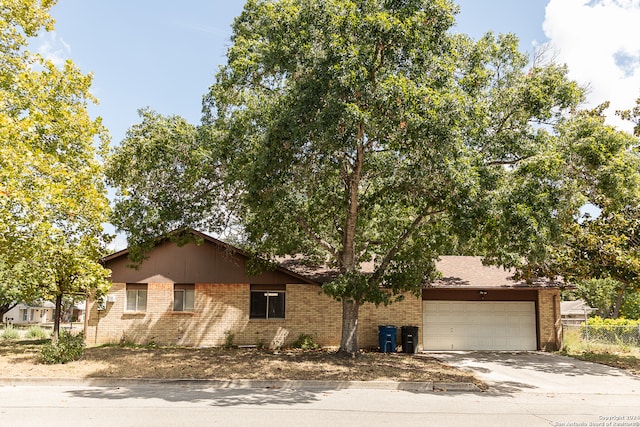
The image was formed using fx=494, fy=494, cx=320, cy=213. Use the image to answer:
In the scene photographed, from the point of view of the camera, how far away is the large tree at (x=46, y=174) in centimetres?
1239

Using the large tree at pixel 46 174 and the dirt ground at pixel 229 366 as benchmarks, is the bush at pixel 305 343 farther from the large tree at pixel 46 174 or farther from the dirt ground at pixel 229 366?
the large tree at pixel 46 174

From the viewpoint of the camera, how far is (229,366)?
567 inches

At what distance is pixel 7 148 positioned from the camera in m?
11.9

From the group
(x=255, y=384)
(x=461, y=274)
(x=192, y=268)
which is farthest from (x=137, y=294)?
(x=461, y=274)

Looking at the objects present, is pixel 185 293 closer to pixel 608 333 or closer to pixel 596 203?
pixel 596 203

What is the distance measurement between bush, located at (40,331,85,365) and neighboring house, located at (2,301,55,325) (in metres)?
55.6

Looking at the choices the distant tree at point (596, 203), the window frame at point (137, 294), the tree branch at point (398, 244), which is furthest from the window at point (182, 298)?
the distant tree at point (596, 203)

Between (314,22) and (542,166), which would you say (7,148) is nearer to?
(314,22)

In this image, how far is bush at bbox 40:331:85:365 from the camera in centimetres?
1446

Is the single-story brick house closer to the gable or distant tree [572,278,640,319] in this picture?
the gable

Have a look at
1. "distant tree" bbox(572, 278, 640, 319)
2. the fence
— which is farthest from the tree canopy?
"distant tree" bbox(572, 278, 640, 319)

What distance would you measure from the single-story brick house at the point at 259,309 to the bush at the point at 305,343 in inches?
8.6

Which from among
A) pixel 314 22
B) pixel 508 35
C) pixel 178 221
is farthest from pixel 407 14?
pixel 178 221

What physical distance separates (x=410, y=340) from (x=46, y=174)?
543 inches
